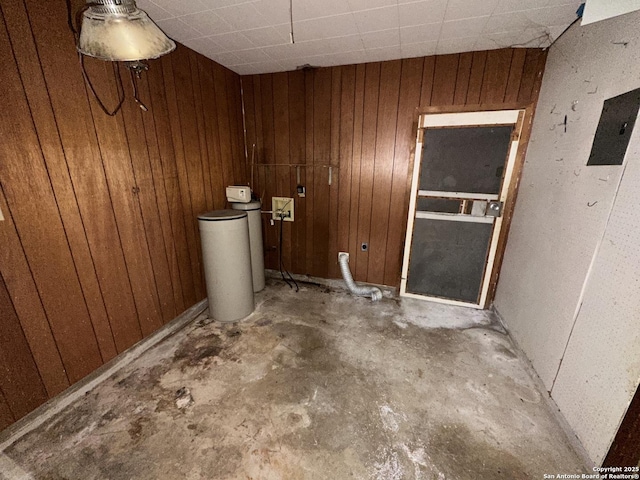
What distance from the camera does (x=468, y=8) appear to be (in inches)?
65.8

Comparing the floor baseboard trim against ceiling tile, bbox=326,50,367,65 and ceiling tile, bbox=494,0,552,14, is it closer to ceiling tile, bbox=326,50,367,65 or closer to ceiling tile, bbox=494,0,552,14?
ceiling tile, bbox=326,50,367,65

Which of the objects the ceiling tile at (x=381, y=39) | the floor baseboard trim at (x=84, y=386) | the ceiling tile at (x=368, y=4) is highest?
the ceiling tile at (x=368, y=4)

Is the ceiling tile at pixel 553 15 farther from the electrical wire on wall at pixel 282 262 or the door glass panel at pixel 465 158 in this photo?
the electrical wire on wall at pixel 282 262

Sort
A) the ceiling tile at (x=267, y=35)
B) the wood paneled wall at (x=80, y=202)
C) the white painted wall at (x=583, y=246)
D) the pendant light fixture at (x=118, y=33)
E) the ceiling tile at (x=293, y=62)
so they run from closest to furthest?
the pendant light fixture at (x=118, y=33) → the white painted wall at (x=583, y=246) → the wood paneled wall at (x=80, y=202) → the ceiling tile at (x=267, y=35) → the ceiling tile at (x=293, y=62)

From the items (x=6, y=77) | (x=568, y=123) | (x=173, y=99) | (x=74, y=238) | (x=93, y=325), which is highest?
(x=173, y=99)

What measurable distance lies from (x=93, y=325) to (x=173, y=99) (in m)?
1.87

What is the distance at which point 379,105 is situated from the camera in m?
2.59

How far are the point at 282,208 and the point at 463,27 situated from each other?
235 cm

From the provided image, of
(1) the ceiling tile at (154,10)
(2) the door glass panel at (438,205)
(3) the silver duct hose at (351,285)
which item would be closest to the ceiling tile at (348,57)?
(1) the ceiling tile at (154,10)

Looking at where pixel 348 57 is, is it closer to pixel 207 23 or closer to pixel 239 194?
pixel 207 23

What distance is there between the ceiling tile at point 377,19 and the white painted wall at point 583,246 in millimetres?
1218

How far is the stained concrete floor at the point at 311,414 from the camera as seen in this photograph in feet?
4.26

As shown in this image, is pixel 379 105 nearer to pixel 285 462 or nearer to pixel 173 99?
pixel 173 99

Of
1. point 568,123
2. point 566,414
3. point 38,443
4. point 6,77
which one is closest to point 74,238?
point 6,77
